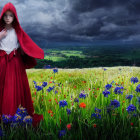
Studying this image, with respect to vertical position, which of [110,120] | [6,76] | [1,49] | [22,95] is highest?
[1,49]

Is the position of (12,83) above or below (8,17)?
below

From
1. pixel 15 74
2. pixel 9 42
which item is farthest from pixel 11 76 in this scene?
pixel 9 42

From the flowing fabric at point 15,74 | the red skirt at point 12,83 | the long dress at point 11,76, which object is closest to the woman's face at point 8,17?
the flowing fabric at point 15,74

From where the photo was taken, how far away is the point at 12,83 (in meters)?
2.90

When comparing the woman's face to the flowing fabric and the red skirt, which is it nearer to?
the flowing fabric

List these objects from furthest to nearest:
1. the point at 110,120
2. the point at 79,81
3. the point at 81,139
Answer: the point at 79,81
the point at 110,120
the point at 81,139

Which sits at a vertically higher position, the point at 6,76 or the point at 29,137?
the point at 6,76

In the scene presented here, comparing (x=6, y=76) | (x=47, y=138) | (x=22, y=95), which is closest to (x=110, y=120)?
(x=47, y=138)

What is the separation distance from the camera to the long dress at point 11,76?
2.87m

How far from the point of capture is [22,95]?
120 inches

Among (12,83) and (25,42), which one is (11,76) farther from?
(25,42)

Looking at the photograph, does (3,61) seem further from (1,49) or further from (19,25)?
(19,25)

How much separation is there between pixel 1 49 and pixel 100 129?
6.25 feet

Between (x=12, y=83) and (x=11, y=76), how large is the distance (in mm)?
110
